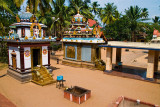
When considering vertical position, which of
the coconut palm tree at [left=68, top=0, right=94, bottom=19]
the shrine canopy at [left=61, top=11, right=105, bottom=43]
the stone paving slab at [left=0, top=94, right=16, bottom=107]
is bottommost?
the stone paving slab at [left=0, top=94, right=16, bottom=107]

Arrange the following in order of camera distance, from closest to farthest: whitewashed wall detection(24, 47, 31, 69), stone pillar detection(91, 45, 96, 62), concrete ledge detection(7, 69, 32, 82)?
concrete ledge detection(7, 69, 32, 82) < whitewashed wall detection(24, 47, 31, 69) < stone pillar detection(91, 45, 96, 62)

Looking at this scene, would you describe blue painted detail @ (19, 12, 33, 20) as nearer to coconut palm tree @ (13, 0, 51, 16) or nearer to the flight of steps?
the flight of steps

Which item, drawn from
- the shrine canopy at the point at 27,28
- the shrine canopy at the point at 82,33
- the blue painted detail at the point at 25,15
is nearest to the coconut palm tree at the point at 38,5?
the shrine canopy at the point at 82,33

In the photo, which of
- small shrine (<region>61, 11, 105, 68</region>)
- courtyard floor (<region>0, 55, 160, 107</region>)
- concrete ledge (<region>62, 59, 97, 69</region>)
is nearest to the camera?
courtyard floor (<region>0, 55, 160, 107</region>)

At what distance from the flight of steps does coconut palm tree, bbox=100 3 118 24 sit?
115 ft

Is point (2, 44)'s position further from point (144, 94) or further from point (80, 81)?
point (144, 94)

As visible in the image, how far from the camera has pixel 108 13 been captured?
44.9m

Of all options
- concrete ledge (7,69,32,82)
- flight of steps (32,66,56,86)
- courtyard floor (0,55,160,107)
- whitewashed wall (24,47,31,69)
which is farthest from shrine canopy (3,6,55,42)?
courtyard floor (0,55,160,107)

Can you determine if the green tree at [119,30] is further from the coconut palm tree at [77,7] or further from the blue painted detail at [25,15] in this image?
the blue painted detail at [25,15]

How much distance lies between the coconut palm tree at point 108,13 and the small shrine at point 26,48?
33.6 m

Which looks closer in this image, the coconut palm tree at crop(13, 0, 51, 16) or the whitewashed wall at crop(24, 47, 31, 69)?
the whitewashed wall at crop(24, 47, 31, 69)

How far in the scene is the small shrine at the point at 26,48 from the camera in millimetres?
13422

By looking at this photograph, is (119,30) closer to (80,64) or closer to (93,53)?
(93,53)

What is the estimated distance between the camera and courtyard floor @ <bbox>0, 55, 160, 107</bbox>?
9.52 metres
